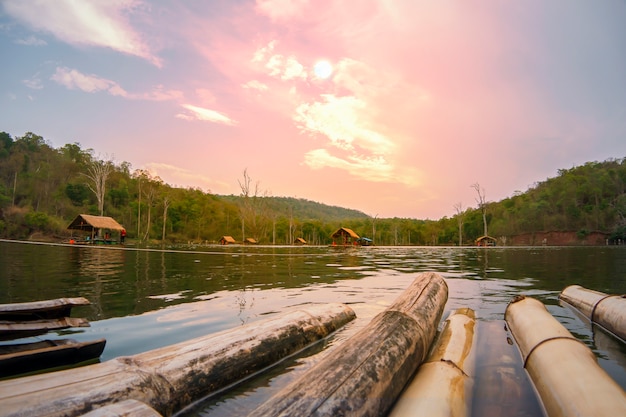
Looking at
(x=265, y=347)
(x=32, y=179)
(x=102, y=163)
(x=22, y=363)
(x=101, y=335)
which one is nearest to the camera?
(x=22, y=363)

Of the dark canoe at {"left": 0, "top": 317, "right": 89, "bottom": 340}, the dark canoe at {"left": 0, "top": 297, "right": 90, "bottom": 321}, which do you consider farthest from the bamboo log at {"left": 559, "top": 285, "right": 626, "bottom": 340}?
the dark canoe at {"left": 0, "top": 317, "right": 89, "bottom": 340}

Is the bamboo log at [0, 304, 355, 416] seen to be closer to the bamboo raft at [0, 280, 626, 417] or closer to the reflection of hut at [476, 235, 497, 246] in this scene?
the bamboo raft at [0, 280, 626, 417]

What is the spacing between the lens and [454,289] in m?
8.62

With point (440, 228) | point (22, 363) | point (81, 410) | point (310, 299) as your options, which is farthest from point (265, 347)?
point (440, 228)

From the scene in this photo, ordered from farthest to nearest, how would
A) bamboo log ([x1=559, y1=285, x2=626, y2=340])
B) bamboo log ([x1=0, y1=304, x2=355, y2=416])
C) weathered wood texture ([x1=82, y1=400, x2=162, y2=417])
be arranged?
bamboo log ([x1=559, y1=285, x2=626, y2=340]), bamboo log ([x1=0, y1=304, x2=355, y2=416]), weathered wood texture ([x1=82, y1=400, x2=162, y2=417])

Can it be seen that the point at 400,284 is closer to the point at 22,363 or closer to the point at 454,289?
the point at 454,289

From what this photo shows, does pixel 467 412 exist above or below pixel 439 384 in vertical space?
below

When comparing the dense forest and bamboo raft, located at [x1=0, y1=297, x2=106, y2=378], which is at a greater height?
the dense forest

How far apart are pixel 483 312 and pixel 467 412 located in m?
3.86

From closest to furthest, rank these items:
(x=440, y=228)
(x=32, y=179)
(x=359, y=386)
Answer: (x=359, y=386)
(x=32, y=179)
(x=440, y=228)

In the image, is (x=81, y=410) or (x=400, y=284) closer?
(x=81, y=410)

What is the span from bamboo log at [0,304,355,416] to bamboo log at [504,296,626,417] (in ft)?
7.43

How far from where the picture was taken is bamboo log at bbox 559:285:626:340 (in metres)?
4.44

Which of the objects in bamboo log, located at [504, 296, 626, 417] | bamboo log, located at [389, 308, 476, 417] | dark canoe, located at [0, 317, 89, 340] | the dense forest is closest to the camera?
bamboo log, located at [504, 296, 626, 417]
